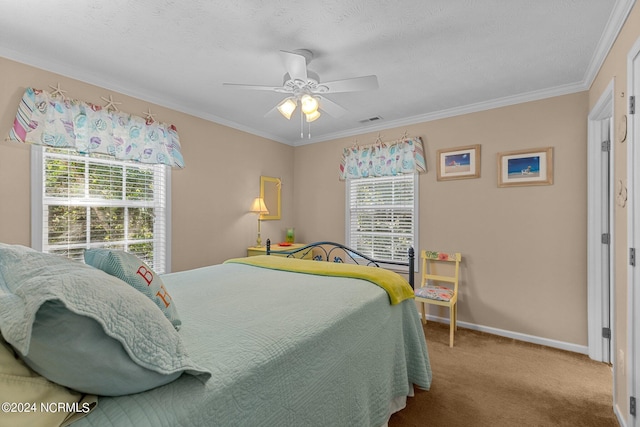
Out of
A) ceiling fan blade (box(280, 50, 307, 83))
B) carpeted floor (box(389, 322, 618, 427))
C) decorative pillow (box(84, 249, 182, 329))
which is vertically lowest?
carpeted floor (box(389, 322, 618, 427))

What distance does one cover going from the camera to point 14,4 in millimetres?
1791

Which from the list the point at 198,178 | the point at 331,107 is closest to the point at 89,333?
the point at 331,107

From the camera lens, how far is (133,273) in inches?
44.7

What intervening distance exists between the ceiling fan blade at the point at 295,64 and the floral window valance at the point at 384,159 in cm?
200

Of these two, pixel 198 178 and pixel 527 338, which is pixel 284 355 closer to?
pixel 198 178

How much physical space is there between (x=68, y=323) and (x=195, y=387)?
0.38 metres

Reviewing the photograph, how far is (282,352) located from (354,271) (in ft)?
3.86

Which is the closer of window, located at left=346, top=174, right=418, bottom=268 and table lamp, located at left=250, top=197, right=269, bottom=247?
window, located at left=346, top=174, right=418, bottom=268

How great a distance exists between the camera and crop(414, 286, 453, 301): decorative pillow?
309 centimetres

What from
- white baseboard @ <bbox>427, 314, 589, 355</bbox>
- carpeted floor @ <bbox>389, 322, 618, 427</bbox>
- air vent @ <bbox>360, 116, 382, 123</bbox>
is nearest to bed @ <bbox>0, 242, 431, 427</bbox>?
carpeted floor @ <bbox>389, 322, 618, 427</bbox>

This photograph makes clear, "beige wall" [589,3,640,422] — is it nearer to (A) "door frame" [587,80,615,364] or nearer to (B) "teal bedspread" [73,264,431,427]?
(A) "door frame" [587,80,615,364]

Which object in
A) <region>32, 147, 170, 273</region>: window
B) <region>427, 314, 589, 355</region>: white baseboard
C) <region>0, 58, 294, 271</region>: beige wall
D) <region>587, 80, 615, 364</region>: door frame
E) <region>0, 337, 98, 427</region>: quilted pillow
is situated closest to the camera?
<region>0, 337, 98, 427</region>: quilted pillow

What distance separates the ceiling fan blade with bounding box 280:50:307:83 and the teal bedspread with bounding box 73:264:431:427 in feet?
4.83

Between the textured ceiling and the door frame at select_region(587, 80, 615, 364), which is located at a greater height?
the textured ceiling
